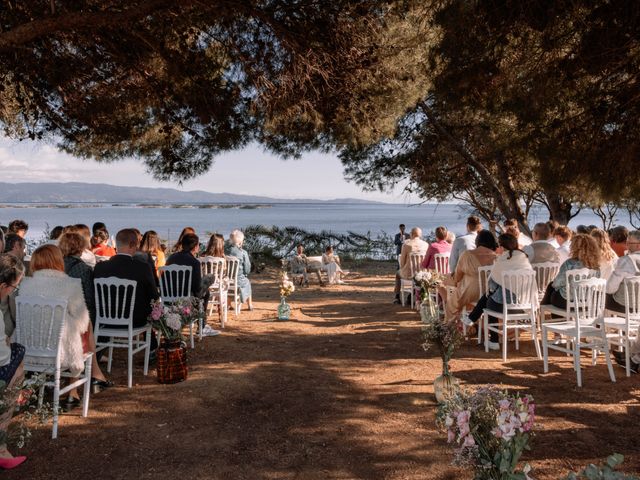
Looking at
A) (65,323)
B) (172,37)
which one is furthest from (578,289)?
(172,37)

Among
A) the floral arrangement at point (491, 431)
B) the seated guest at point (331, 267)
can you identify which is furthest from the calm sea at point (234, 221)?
the floral arrangement at point (491, 431)

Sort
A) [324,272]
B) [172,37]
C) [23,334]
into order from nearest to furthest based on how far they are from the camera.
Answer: [23,334] < [172,37] < [324,272]

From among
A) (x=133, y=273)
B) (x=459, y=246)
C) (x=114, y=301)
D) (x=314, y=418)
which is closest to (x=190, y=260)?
(x=133, y=273)

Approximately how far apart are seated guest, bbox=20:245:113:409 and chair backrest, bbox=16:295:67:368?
0.07 m

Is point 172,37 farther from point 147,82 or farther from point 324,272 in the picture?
point 324,272

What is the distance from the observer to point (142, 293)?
191 inches

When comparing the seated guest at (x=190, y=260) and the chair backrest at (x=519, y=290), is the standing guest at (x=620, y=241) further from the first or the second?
the seated guest at (x=190, y=260)

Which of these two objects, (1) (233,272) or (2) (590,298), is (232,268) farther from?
(2) (590,298)

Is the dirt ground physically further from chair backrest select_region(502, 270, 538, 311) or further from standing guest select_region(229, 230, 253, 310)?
standing guest select_region(229, 230, 253, 310)

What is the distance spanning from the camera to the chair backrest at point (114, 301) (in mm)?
4480

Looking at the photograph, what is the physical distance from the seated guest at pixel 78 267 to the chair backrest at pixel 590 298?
14.3 ft

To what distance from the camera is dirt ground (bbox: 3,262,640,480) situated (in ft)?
10.1

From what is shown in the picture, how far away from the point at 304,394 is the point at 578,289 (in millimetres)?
2799

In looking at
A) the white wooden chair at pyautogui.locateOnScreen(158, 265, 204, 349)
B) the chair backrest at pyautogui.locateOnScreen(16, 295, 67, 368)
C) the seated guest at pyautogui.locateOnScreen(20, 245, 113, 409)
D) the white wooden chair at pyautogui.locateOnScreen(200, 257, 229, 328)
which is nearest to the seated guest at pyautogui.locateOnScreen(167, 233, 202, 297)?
the white wooden chair at pyautogui.locateOnScreen(158, 265, 204, 349)
